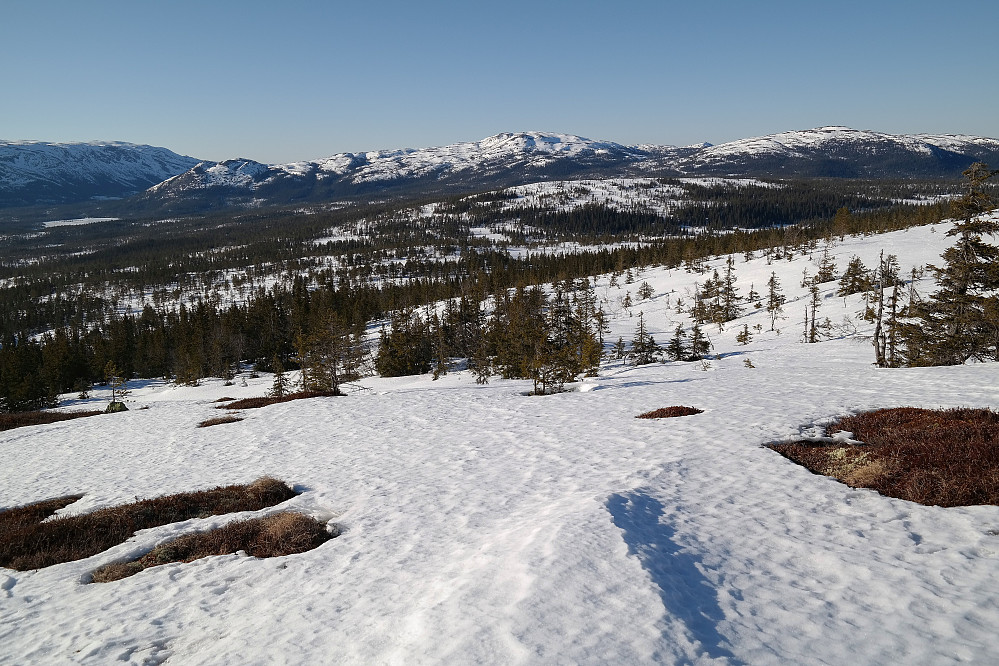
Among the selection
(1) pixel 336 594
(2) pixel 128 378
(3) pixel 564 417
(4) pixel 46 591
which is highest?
(1) pixel 336 594

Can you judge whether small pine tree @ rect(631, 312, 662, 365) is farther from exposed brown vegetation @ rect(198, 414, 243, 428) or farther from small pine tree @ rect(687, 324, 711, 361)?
exposed brown vegetation @ rect(198, 414, 243, 428)

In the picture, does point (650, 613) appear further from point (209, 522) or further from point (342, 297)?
point (342, 297)

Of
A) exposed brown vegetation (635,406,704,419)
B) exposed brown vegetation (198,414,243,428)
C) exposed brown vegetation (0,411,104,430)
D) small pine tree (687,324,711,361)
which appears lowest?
small pine tree (687,324,711,361)

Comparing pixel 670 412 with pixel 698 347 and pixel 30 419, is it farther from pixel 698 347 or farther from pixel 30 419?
pixel 30 419

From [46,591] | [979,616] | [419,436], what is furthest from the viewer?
[419,436]

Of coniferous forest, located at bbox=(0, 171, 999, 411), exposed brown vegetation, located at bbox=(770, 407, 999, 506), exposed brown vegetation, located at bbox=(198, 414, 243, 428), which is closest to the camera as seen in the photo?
exposed brown vegetation, located at bbox=(770, 407, 999, 506)

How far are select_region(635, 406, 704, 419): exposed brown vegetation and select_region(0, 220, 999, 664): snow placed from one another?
1.10 meters

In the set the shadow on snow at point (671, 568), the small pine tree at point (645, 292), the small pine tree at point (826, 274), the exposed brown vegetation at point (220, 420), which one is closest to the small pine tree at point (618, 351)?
the small pine tree at point (826, 274)

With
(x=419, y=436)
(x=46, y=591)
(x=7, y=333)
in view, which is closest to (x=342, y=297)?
(x=7, y=333)

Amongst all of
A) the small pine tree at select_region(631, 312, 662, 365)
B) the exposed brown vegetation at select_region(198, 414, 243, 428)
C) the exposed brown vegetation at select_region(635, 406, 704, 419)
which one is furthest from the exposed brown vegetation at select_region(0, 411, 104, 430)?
the small pine tree at select_region(631, 312, 662, 365)

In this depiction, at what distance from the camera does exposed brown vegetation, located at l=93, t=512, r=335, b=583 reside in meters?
9.26

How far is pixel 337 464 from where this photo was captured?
15.2 metres

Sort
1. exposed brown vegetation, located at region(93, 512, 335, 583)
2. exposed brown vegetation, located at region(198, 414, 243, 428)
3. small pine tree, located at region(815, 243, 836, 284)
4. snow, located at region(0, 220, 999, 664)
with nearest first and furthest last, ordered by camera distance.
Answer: snow, located at region(0, 220, 999, 664) < exposed brown vegetation, located at region(93, 512, 335, 583) < exposed brown vegetation, located at region(198, 414, 243, 428) < small pine tree, located at region(815, 243, 836, 284)

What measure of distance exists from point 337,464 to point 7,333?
162042mm
